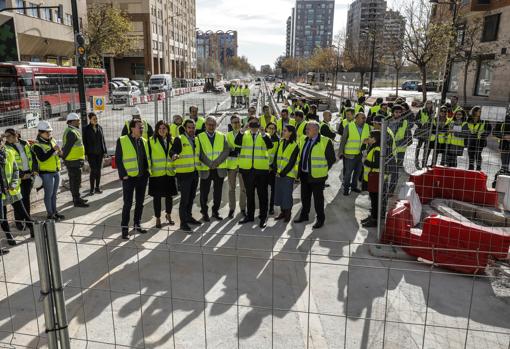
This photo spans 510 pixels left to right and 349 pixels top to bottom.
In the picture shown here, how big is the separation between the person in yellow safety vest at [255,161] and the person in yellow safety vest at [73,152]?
3.03 meters

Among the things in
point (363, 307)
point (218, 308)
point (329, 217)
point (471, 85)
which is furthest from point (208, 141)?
point (471, 85)

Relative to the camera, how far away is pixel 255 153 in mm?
7090

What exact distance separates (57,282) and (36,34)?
42267mm

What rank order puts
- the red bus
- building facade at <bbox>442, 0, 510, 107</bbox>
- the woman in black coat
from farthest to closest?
1. building facade at <bbox>442, 0, 510, 107</bbox>
2. the red bus
3. the woman in black coat

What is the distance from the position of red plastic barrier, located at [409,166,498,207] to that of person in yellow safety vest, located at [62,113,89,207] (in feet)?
21.9

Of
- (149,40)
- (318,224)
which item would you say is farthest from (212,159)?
(149,40)

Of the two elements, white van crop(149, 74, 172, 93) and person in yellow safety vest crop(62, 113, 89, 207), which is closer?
person in yellow safety vest crop(62, 113, 89, 207)

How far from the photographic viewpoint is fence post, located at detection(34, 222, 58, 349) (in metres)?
2.38

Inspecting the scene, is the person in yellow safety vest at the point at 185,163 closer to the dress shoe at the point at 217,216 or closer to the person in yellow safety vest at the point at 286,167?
the dress shoe at the point at 217,216

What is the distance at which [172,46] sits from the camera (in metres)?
87.4

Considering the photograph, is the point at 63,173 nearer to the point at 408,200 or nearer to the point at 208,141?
the point at 208,141

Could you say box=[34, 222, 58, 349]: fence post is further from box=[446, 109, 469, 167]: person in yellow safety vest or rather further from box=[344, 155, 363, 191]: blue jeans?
box=[446, 109, 469, 167]: person in yellow safety vest

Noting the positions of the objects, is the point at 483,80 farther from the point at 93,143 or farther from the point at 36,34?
the point at 36,34

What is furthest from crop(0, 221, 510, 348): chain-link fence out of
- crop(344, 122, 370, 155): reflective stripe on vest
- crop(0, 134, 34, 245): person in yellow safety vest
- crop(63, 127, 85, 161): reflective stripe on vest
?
crop(344, 122, 370, 155): reflective stripe on vest
